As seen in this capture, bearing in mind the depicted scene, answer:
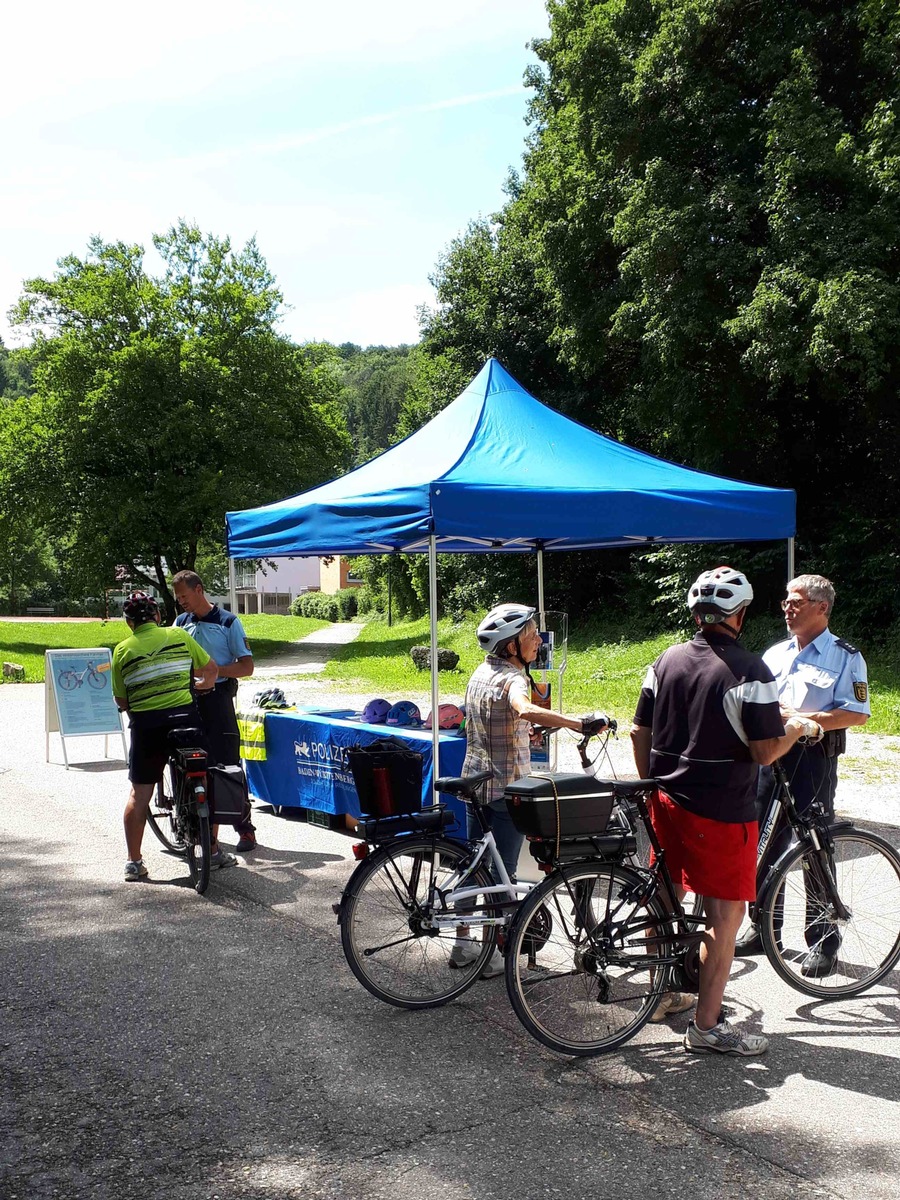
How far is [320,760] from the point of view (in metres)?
8.26

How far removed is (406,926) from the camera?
4.63 metres

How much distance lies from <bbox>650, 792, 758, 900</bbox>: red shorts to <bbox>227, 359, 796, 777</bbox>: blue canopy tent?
3.00m

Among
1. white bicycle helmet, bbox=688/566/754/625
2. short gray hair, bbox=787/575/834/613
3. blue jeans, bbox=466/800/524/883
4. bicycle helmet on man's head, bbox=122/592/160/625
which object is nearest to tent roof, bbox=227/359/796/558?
bicycle helmet on man's head, bbox=122/592/160/625

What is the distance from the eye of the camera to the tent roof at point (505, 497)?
688 cm

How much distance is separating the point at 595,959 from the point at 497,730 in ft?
3.58

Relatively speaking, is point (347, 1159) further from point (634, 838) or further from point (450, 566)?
point (450, 566)

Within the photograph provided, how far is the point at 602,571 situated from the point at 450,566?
20.4 feet

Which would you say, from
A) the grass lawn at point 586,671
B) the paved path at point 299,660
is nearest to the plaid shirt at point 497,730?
the grass lawn at point 586,671

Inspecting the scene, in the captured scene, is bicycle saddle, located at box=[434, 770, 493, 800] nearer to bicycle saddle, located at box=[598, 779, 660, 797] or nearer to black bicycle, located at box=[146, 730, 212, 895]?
bicycle saddle, located at box=[598, 779, 660, 797]

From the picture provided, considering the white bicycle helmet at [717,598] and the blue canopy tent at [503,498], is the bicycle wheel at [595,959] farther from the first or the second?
the blue canopy tent at [503,498]

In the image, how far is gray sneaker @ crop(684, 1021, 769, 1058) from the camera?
407 cm

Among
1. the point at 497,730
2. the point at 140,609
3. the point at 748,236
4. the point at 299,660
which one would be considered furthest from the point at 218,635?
the point at 299,660

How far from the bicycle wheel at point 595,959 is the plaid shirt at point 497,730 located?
2.41ft

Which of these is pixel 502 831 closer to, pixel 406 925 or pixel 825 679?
pixel 406 925
